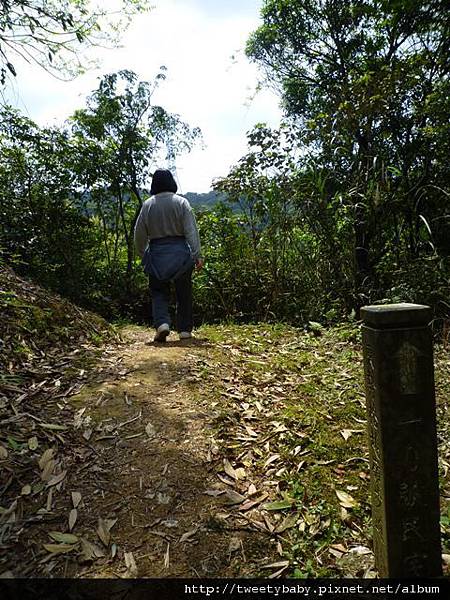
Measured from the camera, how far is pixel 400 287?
164 inches

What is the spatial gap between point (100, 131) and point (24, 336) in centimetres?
460

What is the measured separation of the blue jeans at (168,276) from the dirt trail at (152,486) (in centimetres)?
132

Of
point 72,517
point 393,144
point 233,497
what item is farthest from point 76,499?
point 393,144

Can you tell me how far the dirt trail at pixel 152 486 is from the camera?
1.58 m

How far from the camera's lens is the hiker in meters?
4.25

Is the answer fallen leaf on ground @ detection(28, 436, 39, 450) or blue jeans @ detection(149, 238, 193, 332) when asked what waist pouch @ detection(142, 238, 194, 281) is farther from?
fallen leaf on ground @ detection(28, 436, 39, 450)

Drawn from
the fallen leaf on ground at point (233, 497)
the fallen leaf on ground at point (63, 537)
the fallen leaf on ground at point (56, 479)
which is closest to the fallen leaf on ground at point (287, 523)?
the fallen leaf on ground at point (233, 497)

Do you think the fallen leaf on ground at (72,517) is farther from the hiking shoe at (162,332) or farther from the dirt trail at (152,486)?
the hiking shoe at (162,332)

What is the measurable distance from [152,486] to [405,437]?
123 cm

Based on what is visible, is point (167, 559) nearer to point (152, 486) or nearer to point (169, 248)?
point (152, 486)

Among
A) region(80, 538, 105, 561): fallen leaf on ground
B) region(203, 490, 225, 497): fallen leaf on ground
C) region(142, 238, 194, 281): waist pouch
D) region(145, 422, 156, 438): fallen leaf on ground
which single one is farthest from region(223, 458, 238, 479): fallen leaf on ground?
region(142, 238, 194, 281): waist pouch

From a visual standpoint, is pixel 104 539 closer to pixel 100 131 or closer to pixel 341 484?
pixel 341 484

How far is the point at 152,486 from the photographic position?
6.40 feet

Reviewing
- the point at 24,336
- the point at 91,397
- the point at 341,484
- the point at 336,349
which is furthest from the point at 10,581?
the point at 336,349
